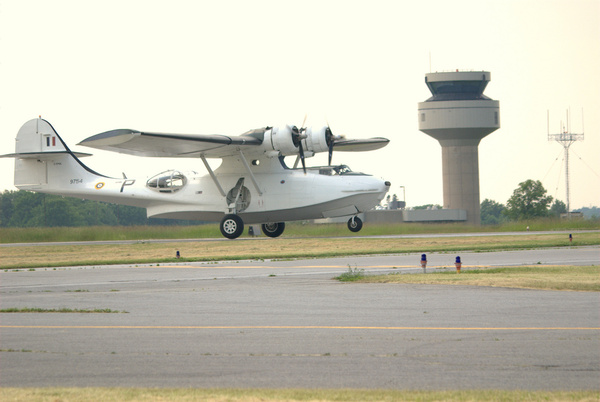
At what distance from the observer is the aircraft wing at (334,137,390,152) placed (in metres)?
40.6

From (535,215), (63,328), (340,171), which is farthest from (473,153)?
(63,328)

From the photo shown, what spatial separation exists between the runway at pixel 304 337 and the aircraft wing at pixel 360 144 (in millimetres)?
24291

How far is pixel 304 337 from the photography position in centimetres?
955

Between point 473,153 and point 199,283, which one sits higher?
point 473,153

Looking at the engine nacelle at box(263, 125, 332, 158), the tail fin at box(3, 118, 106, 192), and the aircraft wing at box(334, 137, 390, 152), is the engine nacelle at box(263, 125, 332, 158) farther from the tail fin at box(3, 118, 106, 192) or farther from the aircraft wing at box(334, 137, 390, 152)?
the tail fin at box(3, 118, 106, 192)

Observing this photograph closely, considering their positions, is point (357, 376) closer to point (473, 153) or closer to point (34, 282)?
point (34, 282)

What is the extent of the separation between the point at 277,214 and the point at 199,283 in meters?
20.7

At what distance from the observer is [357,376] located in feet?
24.1

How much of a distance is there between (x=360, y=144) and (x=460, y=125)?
7078cm

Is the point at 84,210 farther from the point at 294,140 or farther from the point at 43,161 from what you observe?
the point at 294,140

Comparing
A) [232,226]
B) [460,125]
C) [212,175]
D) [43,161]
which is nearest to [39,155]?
[43,161]

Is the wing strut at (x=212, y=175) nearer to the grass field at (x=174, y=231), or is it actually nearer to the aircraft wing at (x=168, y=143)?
the aircraft wing at (x=168, y=143)

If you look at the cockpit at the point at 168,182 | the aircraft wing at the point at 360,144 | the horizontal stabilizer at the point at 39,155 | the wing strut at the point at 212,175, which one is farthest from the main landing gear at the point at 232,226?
the horizontal stabilizer at the point at 39,155

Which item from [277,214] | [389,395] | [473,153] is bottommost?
[389,395]
